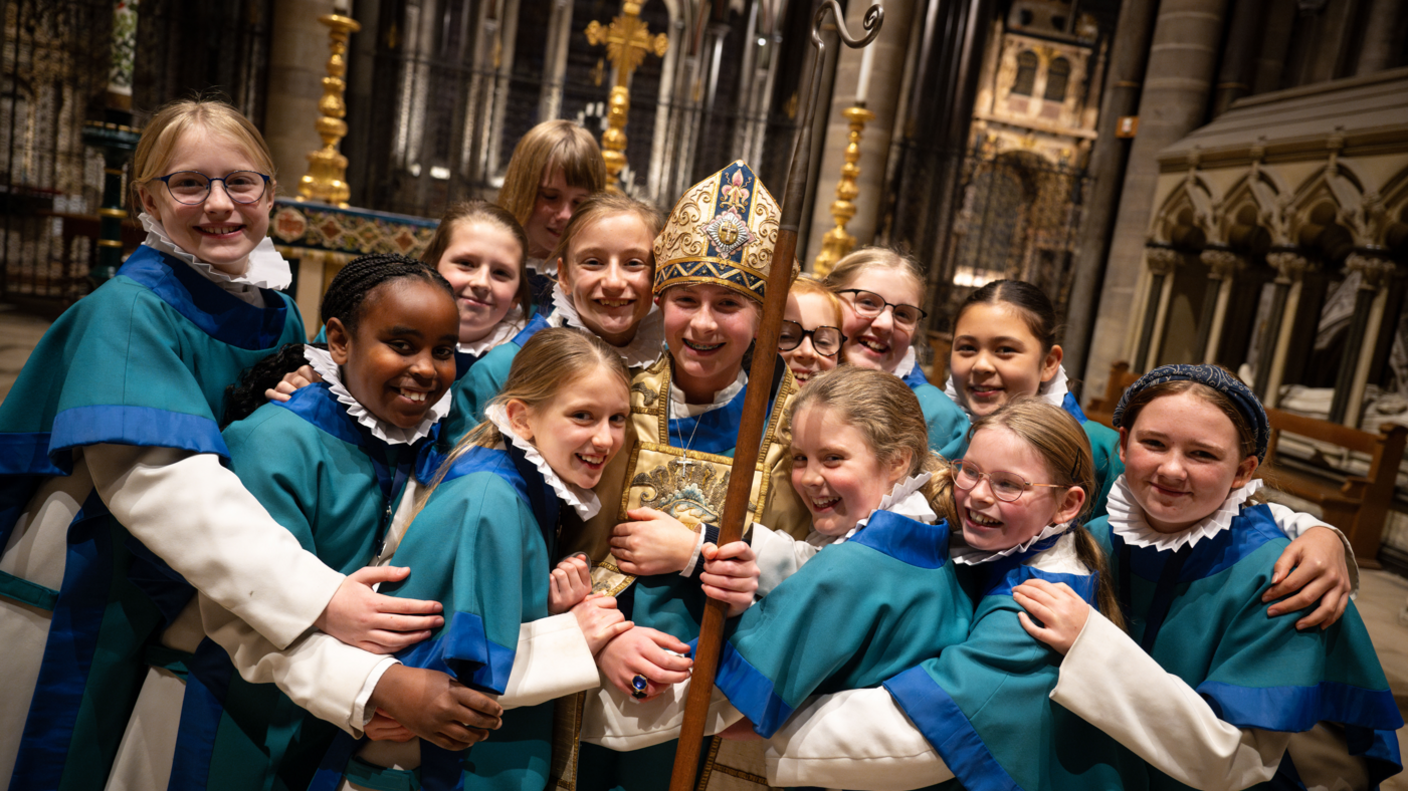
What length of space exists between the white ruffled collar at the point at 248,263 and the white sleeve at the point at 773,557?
116cm

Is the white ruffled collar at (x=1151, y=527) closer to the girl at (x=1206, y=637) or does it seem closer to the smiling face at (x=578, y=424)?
the girl at (x=1206, y=637)

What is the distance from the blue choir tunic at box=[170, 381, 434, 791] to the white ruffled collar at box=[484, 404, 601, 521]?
0.26 m

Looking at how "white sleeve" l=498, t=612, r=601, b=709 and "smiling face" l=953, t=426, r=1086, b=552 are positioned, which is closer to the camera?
"white sleeve" l=498, t=612, r=601, b=709

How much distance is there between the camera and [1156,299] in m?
9.58

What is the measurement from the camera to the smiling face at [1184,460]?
5.98 ft

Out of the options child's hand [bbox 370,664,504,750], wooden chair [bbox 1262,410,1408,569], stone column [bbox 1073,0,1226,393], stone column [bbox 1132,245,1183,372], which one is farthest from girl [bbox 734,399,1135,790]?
stone column [bbox 1073,0,1226,393]

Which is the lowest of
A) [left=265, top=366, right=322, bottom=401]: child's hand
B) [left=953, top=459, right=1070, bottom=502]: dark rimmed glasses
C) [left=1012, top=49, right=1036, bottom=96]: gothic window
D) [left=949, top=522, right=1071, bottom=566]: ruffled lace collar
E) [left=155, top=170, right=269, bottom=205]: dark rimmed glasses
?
[left=949, top=522, right=1071, bottom=566]: ruffled lace collar

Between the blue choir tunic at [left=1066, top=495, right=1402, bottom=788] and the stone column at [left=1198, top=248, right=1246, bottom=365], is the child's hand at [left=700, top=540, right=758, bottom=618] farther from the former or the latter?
the stone column at [left=1198, top=248, right=1246, bottom=365]

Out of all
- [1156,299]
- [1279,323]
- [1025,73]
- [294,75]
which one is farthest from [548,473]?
[1025,73]

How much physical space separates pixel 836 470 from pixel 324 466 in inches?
40.4

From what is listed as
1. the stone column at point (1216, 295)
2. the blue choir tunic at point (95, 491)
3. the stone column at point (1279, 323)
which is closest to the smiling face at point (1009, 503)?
the blue choir tunic at point (95, 491)

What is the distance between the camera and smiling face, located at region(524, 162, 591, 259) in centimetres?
297

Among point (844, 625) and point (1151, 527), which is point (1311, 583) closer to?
point (1151, 527)

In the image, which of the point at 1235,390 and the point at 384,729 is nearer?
the point at 384,729
